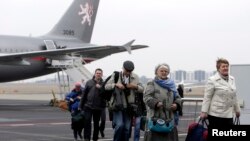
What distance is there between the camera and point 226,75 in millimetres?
8680

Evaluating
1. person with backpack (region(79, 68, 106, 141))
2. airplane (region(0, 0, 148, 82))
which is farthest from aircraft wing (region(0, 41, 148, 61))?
person with backpack (region(79, 68, 106, 141))

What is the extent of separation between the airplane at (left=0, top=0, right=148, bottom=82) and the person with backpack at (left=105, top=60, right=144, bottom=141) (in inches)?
701

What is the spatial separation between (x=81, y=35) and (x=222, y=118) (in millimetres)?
28089

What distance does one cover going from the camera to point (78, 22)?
36.2 metres

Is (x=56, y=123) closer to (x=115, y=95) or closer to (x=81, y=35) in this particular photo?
(x=115, y=95)

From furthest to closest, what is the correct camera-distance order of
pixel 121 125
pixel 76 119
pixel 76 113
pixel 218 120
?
pixel 76 113, pixel 76 119, pixel 121 125, pixel 218 120

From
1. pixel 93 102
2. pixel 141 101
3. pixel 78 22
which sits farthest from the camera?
pixel 78 22

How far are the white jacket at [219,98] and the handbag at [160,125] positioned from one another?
70 cm

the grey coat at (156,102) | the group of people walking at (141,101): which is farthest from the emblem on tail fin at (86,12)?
the grey coat at (156,102)

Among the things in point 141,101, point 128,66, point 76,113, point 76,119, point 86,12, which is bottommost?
point 76,119

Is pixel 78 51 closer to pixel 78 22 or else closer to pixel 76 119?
pixel 78 22

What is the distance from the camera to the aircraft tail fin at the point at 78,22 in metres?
35.6

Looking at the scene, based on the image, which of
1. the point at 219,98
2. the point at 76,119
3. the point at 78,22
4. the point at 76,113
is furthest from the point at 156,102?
the point at 78,22

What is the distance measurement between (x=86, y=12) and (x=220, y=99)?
92.5 ft
